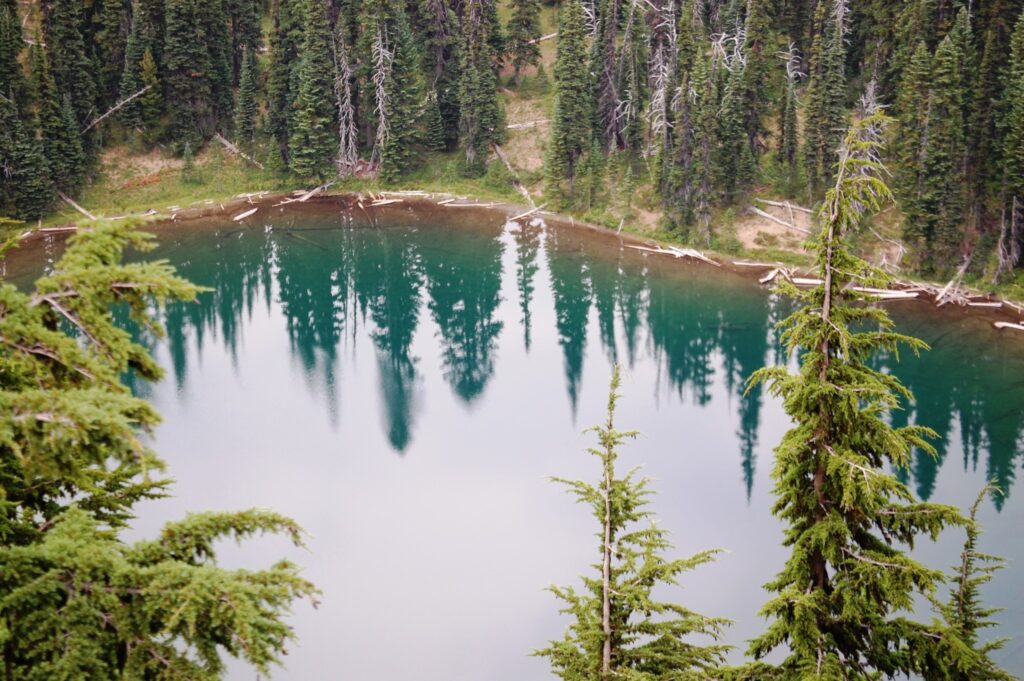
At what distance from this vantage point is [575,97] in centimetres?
6719

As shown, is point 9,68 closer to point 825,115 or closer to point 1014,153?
point 825,115

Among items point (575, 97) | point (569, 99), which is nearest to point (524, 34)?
point (575, 97)

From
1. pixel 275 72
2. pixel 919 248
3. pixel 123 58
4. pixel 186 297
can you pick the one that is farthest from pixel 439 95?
pixel 186 297

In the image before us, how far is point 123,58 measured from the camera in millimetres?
→ 75250

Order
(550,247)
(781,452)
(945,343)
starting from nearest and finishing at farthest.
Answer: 1. (781,452)
2. (945,343)
3. (550,247)

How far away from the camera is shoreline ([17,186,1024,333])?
53688 mm

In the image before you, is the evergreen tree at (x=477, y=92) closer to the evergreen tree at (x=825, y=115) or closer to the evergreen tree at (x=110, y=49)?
the evergreen tree at (x=825, y=115)

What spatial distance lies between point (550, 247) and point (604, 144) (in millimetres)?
12139

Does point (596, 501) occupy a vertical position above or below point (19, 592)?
below

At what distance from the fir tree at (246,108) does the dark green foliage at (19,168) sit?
13.7m

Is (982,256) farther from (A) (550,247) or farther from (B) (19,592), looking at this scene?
(B) (19,592)

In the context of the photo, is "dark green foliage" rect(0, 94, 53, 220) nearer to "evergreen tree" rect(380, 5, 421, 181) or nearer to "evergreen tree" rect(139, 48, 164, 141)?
"evergreen tree" rect(139, 48, 164, 141)

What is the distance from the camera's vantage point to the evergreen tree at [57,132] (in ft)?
218

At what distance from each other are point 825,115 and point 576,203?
16898 mm
